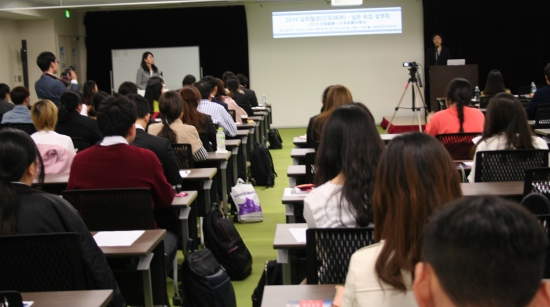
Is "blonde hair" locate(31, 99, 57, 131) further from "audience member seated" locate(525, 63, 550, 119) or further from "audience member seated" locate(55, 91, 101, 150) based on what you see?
"audience member seated" locate(525, 63, 550, 119)

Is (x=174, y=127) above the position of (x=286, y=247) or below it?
above

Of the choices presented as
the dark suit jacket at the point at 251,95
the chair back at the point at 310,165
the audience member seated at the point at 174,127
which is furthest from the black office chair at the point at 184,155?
the dark suit jacket at the point at 251,95

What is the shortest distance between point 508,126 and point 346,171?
179 centimetres

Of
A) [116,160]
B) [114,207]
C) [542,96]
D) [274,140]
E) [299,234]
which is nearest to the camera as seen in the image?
[299,234]

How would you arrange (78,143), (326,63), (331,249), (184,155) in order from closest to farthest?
(331,249) < (184,155) < (78,143) < (326,63)

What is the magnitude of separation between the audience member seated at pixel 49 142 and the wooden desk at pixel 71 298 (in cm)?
255

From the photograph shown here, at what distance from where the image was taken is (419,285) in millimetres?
910

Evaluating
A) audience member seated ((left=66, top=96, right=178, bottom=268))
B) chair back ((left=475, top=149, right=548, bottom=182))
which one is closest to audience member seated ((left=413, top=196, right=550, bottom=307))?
audience member seated ((left=66, top=96, right=178, bottom=268))

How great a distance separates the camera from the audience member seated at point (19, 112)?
21.1 feet

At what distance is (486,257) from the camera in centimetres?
81

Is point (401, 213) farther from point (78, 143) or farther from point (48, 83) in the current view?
point (48, 83)

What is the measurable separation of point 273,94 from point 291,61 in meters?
0.79

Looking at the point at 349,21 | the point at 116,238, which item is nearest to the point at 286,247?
the point at 116,238

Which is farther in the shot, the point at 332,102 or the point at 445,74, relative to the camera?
the point at 445,74
